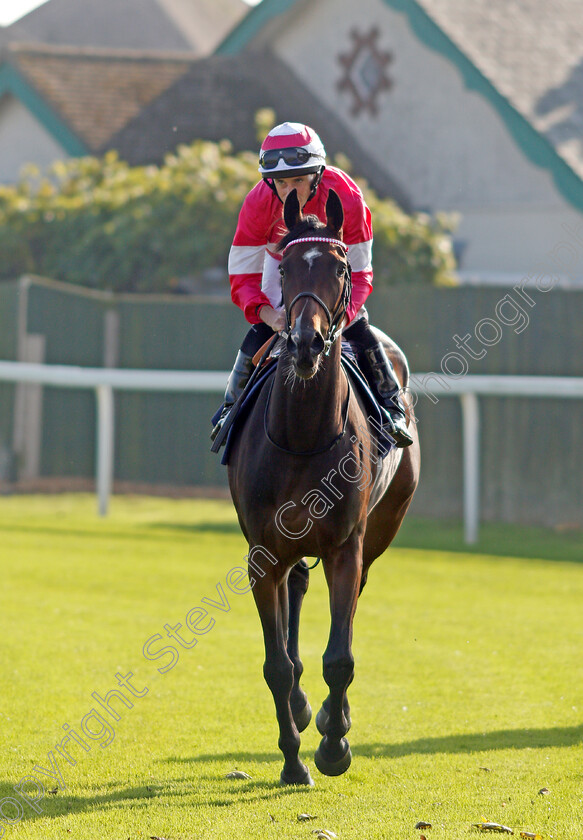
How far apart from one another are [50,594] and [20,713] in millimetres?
2896

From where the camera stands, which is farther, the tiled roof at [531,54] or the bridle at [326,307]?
the tiled roof at [531,54]

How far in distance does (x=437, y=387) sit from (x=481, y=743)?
18.6 ft

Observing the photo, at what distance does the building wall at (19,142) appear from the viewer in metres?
21.3

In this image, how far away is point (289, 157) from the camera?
4.95 meters

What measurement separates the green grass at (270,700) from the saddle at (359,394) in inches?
52.3

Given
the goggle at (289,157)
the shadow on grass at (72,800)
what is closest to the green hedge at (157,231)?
the goggle at (289,157)

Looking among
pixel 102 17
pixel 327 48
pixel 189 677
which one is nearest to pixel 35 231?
pixel 327 48

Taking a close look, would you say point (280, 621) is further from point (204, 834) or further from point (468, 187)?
point (468, 187)

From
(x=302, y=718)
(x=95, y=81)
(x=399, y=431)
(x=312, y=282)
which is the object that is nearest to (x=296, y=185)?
(x=312, y=282)

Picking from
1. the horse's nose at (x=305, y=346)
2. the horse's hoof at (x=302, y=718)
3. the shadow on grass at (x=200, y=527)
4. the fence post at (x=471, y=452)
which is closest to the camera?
the horse's nose at (x=305, y=346)

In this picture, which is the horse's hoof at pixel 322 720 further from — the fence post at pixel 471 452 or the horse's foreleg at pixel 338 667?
the fence post at pixel 471 452

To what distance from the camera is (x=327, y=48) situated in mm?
19875

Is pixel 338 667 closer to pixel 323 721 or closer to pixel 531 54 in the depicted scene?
pixel 323 721

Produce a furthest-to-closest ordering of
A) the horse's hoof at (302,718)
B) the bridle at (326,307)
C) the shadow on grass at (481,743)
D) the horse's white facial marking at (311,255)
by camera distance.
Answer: the horse's hoof at (302,718), the shadow on grass at (481,743), the horse's white facial marking at (311,255), the bridle at (326,307)
